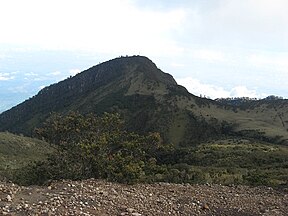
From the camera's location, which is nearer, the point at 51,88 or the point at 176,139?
the point at 176,139

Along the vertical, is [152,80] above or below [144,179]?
above

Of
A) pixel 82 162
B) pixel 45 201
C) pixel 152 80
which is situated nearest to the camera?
pixel 45 201

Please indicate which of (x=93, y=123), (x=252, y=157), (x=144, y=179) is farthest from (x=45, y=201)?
(x=252, y=157)

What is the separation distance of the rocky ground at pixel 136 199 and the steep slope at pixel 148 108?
71043mm

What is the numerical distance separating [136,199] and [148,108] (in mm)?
100297

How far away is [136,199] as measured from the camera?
42.7 ft

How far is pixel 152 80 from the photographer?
14138 cm

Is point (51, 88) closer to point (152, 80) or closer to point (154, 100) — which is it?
point (152, 80)

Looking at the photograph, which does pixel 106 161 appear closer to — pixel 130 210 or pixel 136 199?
pixel 136 199

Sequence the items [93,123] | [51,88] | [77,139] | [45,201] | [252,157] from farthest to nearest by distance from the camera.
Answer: [51,88]
[252,157]
[93,123]
[77,139]
[45,201]

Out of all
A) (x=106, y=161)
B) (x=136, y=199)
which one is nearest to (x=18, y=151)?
(x=106, y=161)

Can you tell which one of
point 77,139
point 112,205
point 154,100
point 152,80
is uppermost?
point 152,80

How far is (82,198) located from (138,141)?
10831 mm

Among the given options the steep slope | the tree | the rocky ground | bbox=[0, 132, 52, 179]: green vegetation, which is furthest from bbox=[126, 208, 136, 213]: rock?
the steep slope
